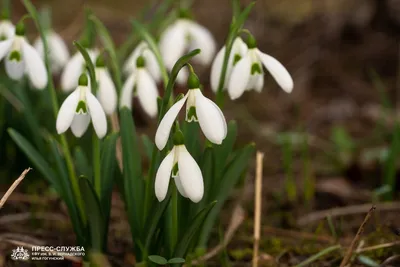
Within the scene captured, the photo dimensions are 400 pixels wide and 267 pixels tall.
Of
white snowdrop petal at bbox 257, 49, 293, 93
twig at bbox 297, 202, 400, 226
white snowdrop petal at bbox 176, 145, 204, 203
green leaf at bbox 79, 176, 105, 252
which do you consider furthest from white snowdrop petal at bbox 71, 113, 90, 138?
twig at bbox 297, 202, 400, 226

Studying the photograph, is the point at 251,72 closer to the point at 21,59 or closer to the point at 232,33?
the point at 232,33

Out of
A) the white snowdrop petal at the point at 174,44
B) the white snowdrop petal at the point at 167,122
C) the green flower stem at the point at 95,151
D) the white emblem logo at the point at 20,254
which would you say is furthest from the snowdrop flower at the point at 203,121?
the white snowdrop petal at the point at 174,44

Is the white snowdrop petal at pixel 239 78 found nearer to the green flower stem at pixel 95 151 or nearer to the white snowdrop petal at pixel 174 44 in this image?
the green flower stem at pixel 95 151

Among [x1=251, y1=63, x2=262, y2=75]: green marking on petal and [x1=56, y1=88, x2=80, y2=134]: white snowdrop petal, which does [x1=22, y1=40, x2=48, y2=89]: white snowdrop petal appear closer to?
[x1=56, y1=88, x2=80, y2=134]: white snowdrop petal

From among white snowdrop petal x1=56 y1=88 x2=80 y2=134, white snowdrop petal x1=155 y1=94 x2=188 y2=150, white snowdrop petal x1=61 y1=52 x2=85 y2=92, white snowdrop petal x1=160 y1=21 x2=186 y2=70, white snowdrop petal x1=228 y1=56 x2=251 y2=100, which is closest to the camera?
white snowdrop petal x1=155 y1=94 x2=188 y2=150

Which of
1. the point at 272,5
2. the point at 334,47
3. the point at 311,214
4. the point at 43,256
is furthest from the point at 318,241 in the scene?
the point at 272,5

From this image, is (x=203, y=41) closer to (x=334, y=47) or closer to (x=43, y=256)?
(x=43, y=256)
